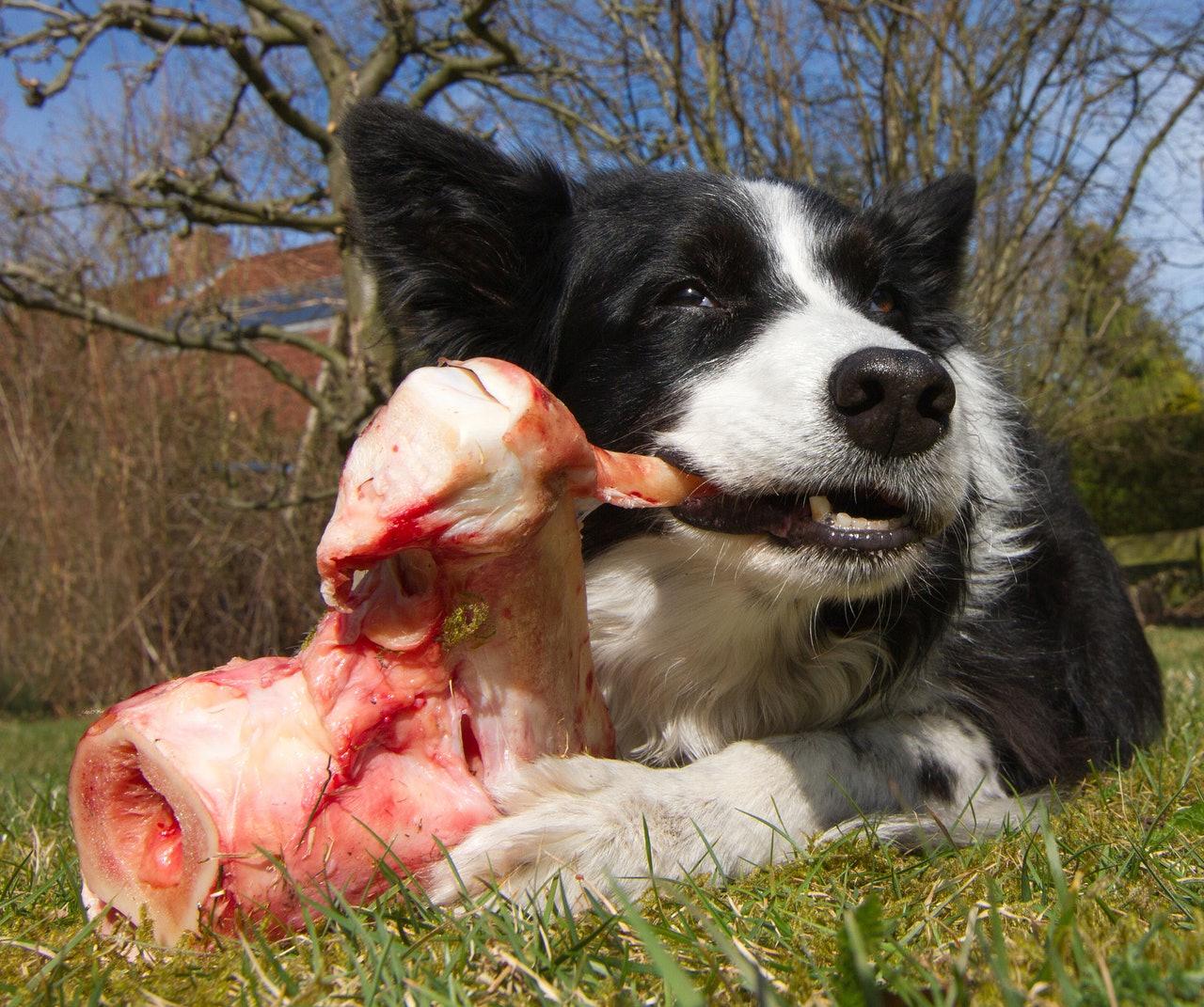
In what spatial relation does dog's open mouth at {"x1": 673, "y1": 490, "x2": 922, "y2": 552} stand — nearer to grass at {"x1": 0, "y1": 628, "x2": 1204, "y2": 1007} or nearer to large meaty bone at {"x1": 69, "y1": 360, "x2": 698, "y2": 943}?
large meaty bone at {"x1": 69, "y1": 360, "x2": 698, "y2": 943}

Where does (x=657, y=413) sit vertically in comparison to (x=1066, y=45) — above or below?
below

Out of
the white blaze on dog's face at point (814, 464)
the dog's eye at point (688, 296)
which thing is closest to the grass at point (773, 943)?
the white blaze on dog's face at point (814, 464)

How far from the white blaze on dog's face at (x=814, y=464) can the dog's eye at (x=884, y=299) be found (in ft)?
1.83

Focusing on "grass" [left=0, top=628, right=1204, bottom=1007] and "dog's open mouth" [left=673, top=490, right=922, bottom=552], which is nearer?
"grass" [left=0, top=628, right=1204, bottom=1007]

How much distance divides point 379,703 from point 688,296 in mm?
1249

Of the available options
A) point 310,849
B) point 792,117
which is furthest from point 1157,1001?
point 792,117

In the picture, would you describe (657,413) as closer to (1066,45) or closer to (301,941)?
(301,941)

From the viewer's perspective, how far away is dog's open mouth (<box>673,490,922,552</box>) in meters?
2.04

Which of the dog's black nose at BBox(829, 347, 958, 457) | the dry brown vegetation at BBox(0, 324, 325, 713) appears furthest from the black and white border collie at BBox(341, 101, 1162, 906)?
the dry brown vegetation at BBox(0, 324, 325, 713)

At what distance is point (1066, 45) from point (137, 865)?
6.97m

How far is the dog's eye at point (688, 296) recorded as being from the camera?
246 centimetres

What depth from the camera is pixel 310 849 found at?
160cm

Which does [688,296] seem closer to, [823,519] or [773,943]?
[823,519]

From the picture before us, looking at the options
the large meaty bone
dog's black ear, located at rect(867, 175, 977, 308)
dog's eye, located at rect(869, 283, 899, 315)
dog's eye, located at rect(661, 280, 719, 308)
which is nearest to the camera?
the large meaty bone
